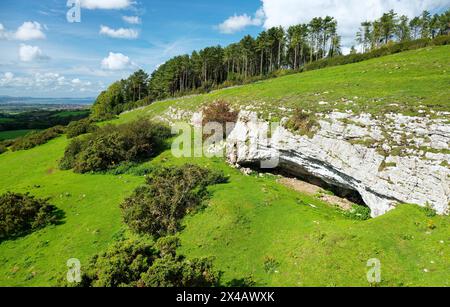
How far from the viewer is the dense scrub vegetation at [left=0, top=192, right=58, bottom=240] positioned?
20.6 meters

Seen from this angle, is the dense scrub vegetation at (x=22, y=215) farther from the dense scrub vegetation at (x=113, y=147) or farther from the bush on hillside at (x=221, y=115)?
the bush on hillside at (x=221, y=115)

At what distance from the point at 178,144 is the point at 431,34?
82574mm

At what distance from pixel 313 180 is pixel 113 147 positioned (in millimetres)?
24391

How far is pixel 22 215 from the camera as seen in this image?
21688mm

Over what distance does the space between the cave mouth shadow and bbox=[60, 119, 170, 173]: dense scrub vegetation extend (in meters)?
14.8

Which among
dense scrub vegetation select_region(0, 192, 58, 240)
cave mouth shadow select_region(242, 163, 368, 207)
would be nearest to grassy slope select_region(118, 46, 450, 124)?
cave mouth shadow select_region(242, 163, 368, 207)

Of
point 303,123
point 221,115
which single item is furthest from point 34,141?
point 303,123

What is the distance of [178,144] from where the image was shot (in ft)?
125

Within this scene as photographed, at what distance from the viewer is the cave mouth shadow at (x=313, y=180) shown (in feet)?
74.1

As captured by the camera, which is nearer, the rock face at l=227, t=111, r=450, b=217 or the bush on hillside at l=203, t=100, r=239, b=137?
the rock face at l=227, t=111, r=450, b=217

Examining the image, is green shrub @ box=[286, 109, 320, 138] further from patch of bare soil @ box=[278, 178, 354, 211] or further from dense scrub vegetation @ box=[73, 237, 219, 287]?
dense scrub vegetation @ box=[73, 237, 219, 287]

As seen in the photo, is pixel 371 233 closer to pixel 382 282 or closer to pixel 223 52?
pixel 382 282

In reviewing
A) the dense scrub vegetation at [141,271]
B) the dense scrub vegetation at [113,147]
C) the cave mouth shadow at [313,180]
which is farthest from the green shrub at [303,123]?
the dense scrub vegetation at [113,147]

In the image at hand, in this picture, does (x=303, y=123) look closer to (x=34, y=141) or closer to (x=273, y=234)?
(x=273, y=234)
